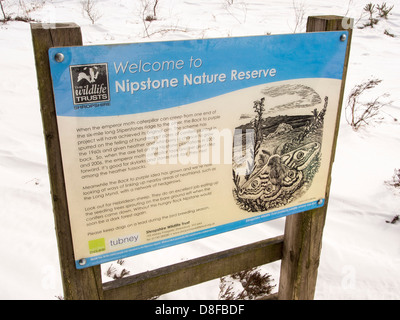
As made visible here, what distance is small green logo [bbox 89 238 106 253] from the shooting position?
160cm

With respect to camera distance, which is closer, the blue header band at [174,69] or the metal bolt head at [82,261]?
the blue header band at [174,69]

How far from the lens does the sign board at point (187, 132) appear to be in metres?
1.40

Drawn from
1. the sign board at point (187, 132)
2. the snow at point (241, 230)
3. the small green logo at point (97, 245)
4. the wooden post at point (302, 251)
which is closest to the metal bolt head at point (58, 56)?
the sign board at point (187, 132)

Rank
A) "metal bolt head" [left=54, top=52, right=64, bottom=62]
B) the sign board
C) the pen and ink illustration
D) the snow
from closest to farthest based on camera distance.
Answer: "metal bolt head" [left=54, top=52, right=64, bottom=62], the sign board, the pen and ink illustration, the snow

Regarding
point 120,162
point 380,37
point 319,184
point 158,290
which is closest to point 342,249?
point 319,184

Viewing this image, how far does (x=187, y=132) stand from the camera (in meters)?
1.59

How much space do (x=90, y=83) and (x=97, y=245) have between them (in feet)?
2.22

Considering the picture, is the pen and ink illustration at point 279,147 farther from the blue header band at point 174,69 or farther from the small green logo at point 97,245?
the small green logo at point 97,245

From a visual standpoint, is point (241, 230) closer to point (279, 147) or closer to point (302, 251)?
point (302, 251)

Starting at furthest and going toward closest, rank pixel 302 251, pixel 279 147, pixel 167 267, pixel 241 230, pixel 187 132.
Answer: pixel 241 230
pixel 302 251
pixel 167 267
pixel 279 147
pixel 187 132

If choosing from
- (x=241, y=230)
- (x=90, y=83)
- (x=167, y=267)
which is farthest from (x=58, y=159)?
(x=241, y=230)

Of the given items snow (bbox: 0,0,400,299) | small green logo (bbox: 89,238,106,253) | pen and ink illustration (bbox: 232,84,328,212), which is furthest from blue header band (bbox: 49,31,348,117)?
snow (bbox: 0,0,400,299)

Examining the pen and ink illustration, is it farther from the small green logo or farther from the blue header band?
the small green logo

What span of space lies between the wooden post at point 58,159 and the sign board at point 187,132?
32 millimetres
